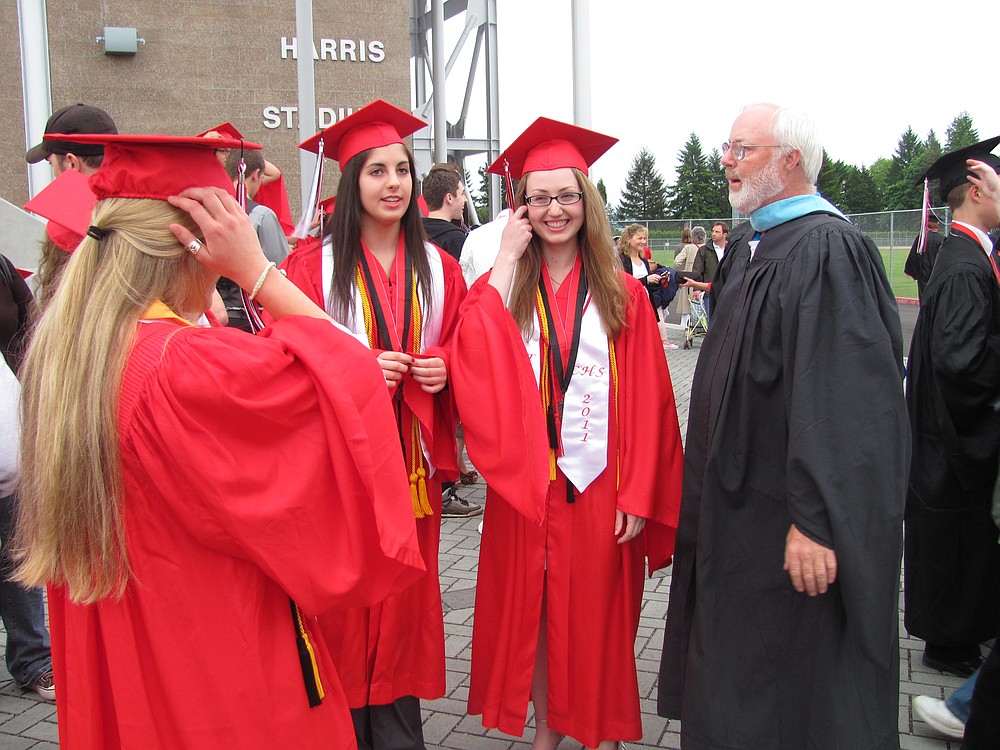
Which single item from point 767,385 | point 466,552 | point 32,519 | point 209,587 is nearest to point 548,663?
point 767,385

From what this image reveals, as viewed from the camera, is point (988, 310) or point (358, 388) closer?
point (358, 388)

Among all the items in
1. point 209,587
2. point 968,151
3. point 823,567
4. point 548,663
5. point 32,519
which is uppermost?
point 968,151

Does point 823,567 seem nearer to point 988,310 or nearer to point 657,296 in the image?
point 988,310

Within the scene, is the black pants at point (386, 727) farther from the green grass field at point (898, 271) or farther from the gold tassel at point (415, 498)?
the green grass field at point (898, 271)

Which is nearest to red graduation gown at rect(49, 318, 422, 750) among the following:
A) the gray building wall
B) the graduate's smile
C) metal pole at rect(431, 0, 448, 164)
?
the graduate's smile

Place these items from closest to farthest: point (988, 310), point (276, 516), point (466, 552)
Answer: point (276, 516), point (988, 310), point (466, 552)

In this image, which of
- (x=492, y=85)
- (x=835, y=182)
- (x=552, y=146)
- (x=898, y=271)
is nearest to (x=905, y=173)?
(x=835, y=182)

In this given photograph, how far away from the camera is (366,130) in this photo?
10.3 ft

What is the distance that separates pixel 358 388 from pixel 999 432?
2973 millimetres

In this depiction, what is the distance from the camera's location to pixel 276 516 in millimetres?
1682

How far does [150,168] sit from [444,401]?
4.76 feet

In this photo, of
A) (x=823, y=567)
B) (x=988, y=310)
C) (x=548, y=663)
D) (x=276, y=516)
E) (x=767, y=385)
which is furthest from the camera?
(x=988, y=310)

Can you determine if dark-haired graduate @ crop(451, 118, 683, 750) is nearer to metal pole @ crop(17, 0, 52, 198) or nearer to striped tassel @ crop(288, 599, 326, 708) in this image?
striped tassel @ crop(288, 599, 326, 708)

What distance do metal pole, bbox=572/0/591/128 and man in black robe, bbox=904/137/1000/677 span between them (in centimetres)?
344
